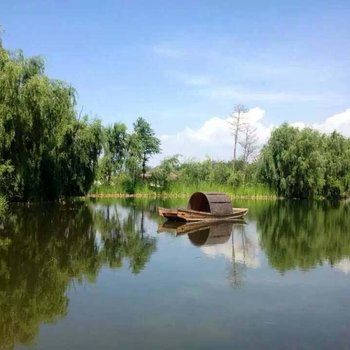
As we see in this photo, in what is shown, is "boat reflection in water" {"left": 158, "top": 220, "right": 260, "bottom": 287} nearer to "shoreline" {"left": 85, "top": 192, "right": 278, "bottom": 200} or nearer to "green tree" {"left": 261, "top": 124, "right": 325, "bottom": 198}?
"shoreline" {"left": 85, "top": 192, "right": 278, "bottom": 200}

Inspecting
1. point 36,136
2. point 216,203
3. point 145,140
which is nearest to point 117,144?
point 145,140

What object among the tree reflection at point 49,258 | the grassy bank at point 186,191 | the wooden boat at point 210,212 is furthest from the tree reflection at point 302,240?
the grassy bank at point 186,191

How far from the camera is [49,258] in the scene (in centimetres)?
1117

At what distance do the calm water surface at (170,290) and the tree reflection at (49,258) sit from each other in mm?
24

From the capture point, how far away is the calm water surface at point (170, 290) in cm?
618

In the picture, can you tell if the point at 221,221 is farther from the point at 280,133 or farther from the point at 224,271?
the point at 280,133

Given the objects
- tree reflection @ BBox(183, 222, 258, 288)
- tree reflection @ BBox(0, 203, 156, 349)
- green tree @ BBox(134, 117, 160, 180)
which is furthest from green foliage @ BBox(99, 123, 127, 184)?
tree reflection @ BBox(183, 222, 258, 288)

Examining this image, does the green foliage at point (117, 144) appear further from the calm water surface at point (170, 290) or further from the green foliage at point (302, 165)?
the calm water surface at point (170, 290)

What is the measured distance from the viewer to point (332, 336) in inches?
249

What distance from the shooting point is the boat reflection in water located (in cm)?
1119

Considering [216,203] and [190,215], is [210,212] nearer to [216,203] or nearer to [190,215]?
[216,203]

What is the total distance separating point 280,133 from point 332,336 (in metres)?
35.9

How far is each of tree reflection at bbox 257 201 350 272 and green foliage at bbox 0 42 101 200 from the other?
29.6 feet

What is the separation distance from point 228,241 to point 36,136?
10632 mm
